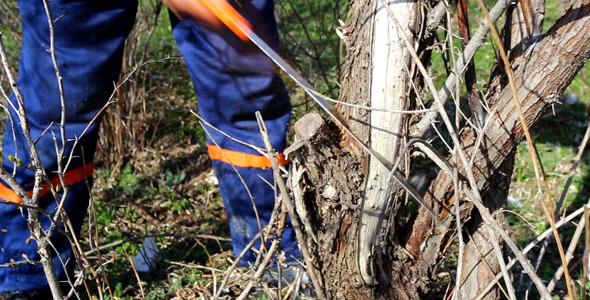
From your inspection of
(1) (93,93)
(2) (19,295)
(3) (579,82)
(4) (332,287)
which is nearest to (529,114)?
(4) (332,287)

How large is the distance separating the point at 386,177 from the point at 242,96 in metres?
0.76

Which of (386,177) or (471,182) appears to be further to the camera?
(386,177)

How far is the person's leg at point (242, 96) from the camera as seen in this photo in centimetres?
217

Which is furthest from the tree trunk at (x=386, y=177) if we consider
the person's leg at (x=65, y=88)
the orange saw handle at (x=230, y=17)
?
the person's leg at (x=65, y=88)

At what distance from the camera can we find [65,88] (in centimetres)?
216

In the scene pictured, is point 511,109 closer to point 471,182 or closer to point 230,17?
point 471,182

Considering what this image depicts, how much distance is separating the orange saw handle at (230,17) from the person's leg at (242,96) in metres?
0.11

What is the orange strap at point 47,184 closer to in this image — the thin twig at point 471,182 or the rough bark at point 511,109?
the rough bark at point 511,109

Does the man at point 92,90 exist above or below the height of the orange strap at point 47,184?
above

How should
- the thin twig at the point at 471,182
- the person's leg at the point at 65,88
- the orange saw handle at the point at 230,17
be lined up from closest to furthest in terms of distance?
the thin twig at the point at 471,182, the orange saw handle at the point at 230,17, the person's leg at the point at 65,88

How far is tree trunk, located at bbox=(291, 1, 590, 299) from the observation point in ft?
5.10

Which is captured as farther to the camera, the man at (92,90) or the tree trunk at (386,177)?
the man at (92,90)

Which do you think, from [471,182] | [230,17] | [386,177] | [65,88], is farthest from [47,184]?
[471,182]

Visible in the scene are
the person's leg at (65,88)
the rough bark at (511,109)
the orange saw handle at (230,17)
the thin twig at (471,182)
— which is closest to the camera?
the thin twig at (471,182)
